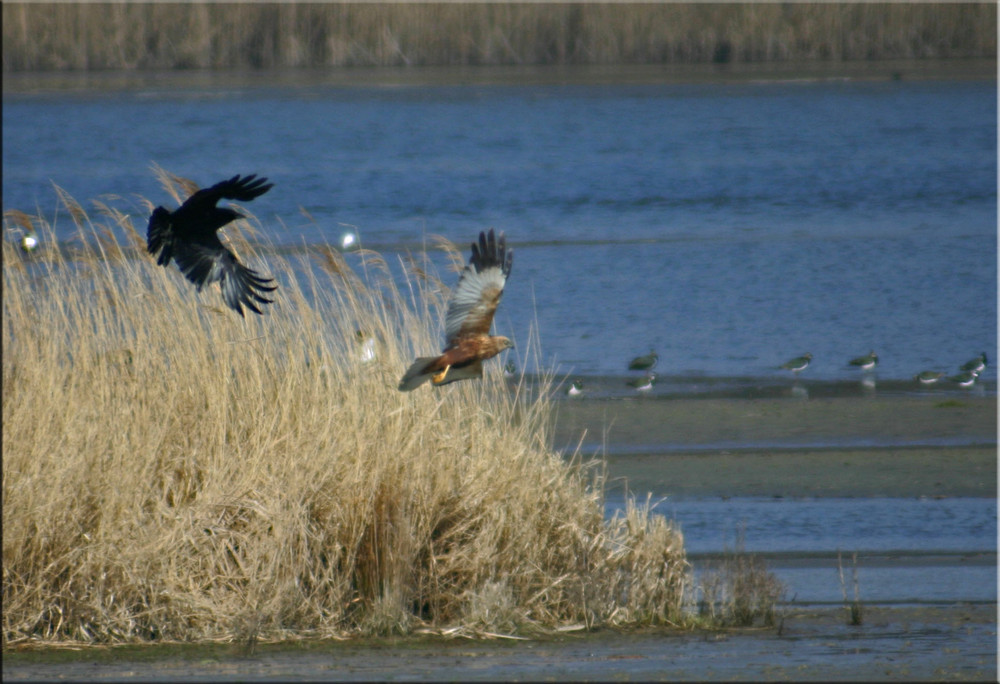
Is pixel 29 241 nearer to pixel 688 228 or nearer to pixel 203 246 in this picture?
pixel 203 246

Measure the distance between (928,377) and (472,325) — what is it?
23.8ft

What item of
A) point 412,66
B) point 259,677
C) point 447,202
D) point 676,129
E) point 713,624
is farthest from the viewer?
point 412,66

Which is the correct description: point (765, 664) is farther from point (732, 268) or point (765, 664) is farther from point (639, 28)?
point (639, 28)

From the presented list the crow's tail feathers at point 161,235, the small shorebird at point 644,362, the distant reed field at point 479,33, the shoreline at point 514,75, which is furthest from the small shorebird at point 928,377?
the shoreline at point 514,75

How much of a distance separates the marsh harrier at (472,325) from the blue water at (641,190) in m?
1.44

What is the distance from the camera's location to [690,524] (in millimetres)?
7836

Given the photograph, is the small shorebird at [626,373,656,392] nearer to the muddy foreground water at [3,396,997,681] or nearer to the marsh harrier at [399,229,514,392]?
the muddy foreground water at [3,396,997,681]

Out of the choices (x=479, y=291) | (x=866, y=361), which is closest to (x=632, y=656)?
(x=479, y=291)

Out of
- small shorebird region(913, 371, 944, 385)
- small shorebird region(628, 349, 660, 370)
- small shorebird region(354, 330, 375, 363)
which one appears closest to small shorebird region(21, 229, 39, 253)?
small shorebird region(354, 330, 375, 363)

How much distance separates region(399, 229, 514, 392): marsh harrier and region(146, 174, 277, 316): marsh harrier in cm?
87

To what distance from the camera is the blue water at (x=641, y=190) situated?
14.5 meters

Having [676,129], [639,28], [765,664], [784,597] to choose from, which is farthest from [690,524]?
[639,28]

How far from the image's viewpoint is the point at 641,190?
1022 inches

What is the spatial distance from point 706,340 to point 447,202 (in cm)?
1102
